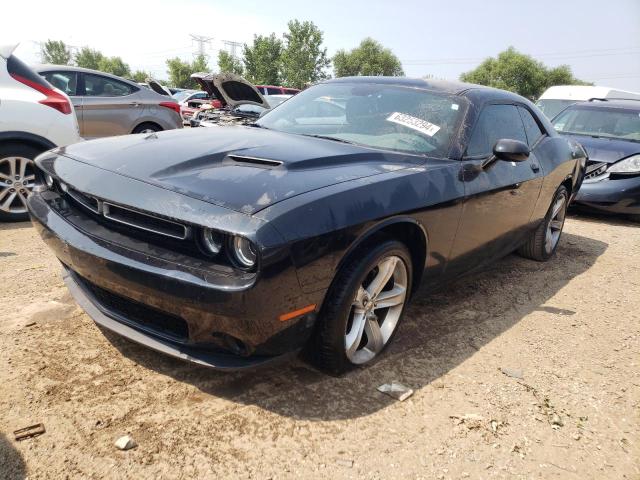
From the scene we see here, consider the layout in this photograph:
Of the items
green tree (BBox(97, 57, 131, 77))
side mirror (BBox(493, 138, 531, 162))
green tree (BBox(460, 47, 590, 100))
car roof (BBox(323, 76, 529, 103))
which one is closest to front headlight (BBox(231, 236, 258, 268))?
side mirror (BBox(493, 138, 531, 162))

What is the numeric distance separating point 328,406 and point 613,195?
595cm

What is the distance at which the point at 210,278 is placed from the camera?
191 centimetres

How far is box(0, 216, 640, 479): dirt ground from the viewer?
195 centimetres

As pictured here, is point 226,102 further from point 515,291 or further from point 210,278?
point 210,278

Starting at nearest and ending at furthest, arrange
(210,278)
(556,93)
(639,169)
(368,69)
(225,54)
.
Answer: (210,278) → (639,169) → (556,93) → (225,54) → (368,69)

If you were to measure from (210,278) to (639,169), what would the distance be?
22.0ft

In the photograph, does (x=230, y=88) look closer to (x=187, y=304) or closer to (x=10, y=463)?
(x=187, y=304)

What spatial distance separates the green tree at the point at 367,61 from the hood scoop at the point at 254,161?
67684 millimetres

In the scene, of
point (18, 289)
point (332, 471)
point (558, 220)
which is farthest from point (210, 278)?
point (558, 220)

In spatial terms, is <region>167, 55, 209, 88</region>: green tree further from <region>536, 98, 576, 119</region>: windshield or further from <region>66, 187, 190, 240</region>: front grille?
<region>66, 187, 190, 240</region>: front grille

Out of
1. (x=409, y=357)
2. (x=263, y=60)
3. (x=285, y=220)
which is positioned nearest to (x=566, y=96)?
(x=409, y=357)

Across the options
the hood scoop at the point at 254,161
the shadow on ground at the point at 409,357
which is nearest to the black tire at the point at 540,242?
the shadow on ground at the point at 409,357

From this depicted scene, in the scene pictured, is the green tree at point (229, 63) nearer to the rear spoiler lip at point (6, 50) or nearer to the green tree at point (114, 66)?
the green tree at point (114, 66)

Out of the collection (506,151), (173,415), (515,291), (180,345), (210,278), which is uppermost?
(506,151)
